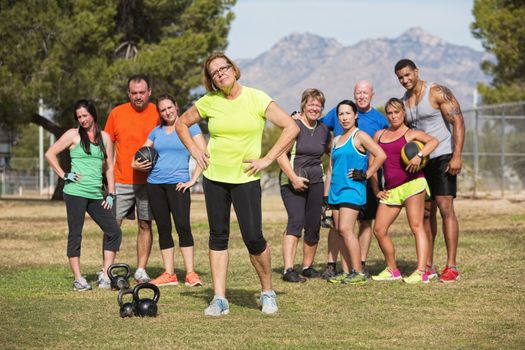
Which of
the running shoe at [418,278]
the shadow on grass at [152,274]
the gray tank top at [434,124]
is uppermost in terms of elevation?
the gray tank top at [434,124]

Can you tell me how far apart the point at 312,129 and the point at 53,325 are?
421 cm

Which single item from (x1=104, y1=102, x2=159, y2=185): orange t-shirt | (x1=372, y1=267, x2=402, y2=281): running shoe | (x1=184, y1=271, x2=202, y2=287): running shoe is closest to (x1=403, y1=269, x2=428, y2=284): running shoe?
(x1=372, y1=267, x2=402, y2=281): running shoe

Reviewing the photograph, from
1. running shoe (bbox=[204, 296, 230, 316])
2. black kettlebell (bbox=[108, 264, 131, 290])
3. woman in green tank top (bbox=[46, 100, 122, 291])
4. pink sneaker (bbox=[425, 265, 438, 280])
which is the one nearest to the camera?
running shoe (bbox=[204, 296, 230, 316])

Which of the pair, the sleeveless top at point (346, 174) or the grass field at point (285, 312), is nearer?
the grass field at point (285, 312)

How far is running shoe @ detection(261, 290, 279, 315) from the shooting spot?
30.0 feet

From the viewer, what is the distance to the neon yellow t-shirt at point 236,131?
889cm

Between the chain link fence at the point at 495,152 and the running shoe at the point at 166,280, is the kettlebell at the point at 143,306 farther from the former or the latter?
the chain link fence at the point at 495,152

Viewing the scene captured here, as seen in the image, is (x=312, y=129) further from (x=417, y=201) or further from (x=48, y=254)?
(x=48, y=254)

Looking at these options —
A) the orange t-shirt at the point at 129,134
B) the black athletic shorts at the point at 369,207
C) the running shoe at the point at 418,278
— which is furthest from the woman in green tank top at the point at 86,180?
the running shoe at the point at 418,278

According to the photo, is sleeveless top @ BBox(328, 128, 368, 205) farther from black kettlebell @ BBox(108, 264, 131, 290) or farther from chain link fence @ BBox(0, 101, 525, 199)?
chain link fence @ BBox(0, 101, 525, 199)

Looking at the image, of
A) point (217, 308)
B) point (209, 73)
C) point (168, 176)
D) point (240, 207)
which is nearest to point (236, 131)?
point (209, 73)

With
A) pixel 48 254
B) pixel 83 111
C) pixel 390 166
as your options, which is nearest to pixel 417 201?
pixel 390 166

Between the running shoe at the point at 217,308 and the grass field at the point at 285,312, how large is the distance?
9cm

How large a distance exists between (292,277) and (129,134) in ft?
7.65
